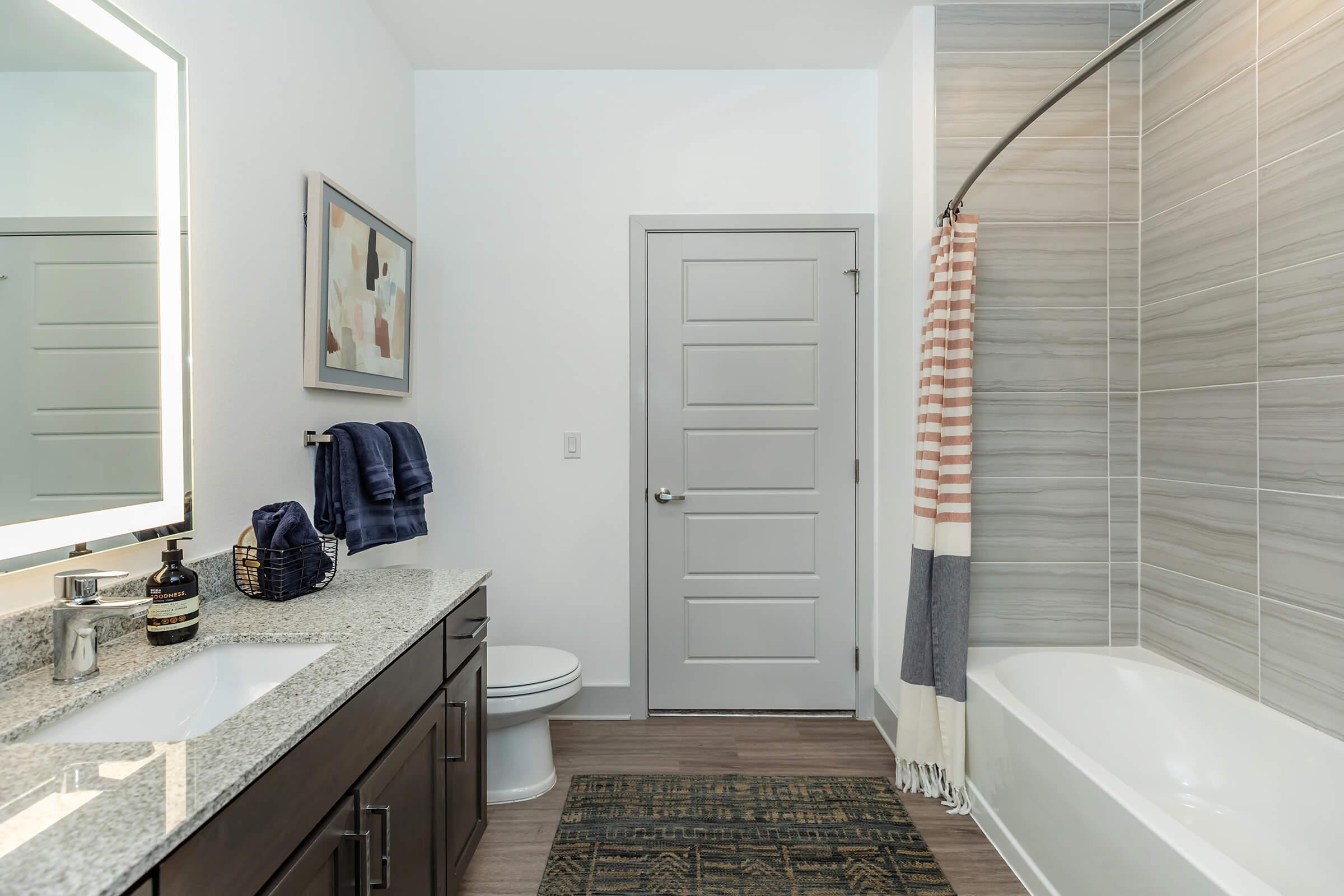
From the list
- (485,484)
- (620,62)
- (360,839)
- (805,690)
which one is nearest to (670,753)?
(805,690)

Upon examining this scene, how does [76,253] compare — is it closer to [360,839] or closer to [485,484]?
[360,839]

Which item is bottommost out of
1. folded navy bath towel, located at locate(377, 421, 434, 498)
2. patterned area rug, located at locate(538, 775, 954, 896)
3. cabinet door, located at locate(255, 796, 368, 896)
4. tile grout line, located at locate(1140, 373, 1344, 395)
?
patterned area rug, located at locate(538, 775, 954, 896)

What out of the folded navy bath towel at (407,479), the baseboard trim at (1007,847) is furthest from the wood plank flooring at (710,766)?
the folded navy bath towel at (407,479)

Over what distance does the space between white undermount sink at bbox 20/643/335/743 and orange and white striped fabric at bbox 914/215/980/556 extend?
1738 millimetres

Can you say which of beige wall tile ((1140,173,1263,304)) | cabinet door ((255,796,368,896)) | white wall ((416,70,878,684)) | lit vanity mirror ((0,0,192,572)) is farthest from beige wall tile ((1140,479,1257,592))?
lit vanity mirror ((0,0,192,572))

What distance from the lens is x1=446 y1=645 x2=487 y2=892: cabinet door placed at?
5.29ft

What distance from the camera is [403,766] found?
1337 mm

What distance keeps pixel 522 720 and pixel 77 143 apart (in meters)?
1.79

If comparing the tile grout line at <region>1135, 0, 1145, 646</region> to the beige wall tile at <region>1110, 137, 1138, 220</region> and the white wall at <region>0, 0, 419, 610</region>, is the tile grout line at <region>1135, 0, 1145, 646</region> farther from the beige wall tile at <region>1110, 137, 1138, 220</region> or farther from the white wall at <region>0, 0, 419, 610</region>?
the white wall at <region>0, 0, 419, 610</region>

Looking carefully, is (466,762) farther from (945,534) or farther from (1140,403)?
(1140,403)

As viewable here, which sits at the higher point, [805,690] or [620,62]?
[620,62]

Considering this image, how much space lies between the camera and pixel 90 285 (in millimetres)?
1246

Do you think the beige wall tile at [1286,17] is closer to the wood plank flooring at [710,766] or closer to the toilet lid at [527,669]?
the wood plank flooring at [710,766]

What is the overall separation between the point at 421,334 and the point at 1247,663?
9.78 ft
